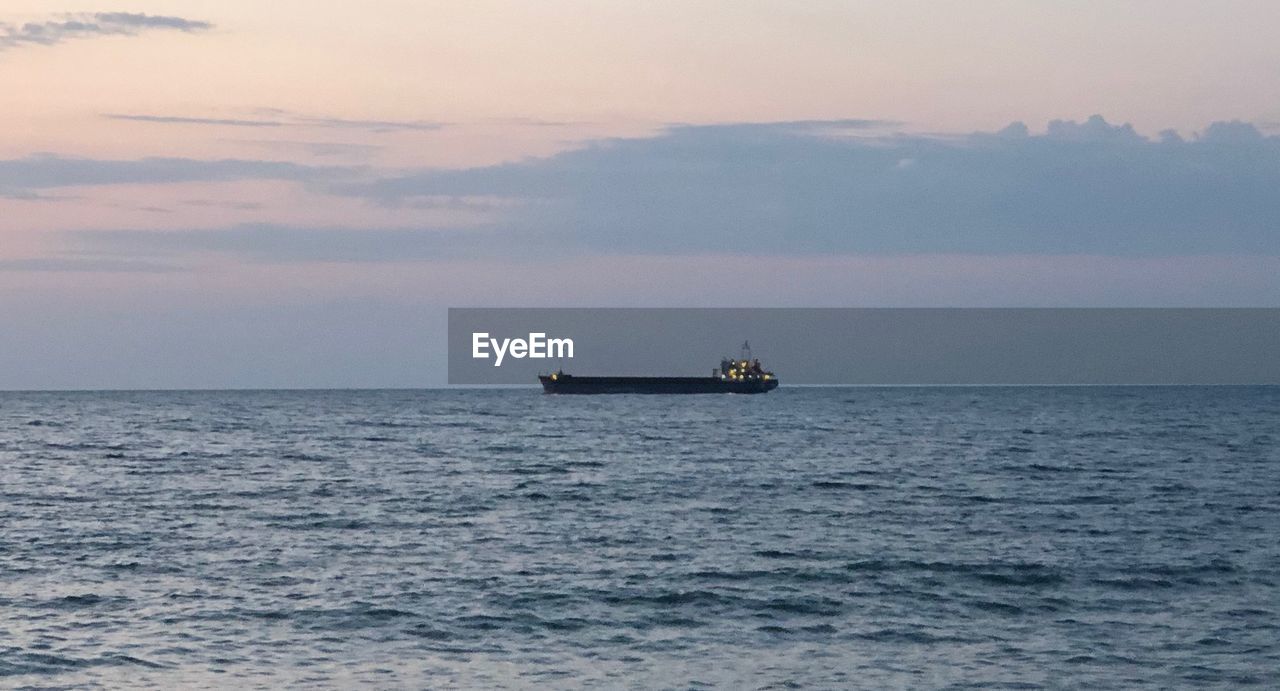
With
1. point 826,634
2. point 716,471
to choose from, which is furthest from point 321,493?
point 826,634

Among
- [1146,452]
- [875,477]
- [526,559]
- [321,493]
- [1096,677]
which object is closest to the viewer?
[1096,677]

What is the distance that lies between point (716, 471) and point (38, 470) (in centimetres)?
4205

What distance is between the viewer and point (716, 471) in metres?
85.0

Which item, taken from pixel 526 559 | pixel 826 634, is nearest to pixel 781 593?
pixel 826 634

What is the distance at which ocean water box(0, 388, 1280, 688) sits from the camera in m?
31.0

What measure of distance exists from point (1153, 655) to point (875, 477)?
162 ft

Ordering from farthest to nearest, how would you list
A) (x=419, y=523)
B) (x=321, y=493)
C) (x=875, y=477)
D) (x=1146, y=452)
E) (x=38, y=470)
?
(x=1146, y=452), (x=38, y=470), (x=875, y=477), (x=321, y=493), (x=419, y=523)

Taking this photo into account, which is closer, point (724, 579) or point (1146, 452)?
point (724, 579)

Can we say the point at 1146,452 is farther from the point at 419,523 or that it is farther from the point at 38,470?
the point at 38,470

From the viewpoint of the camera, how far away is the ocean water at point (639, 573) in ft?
102

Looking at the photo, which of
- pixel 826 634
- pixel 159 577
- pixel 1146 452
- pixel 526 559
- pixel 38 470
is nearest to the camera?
pixel 826 634

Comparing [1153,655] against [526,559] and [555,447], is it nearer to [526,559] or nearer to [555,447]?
[526,559]

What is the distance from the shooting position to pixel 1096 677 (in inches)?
1182

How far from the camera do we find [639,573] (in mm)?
43219
